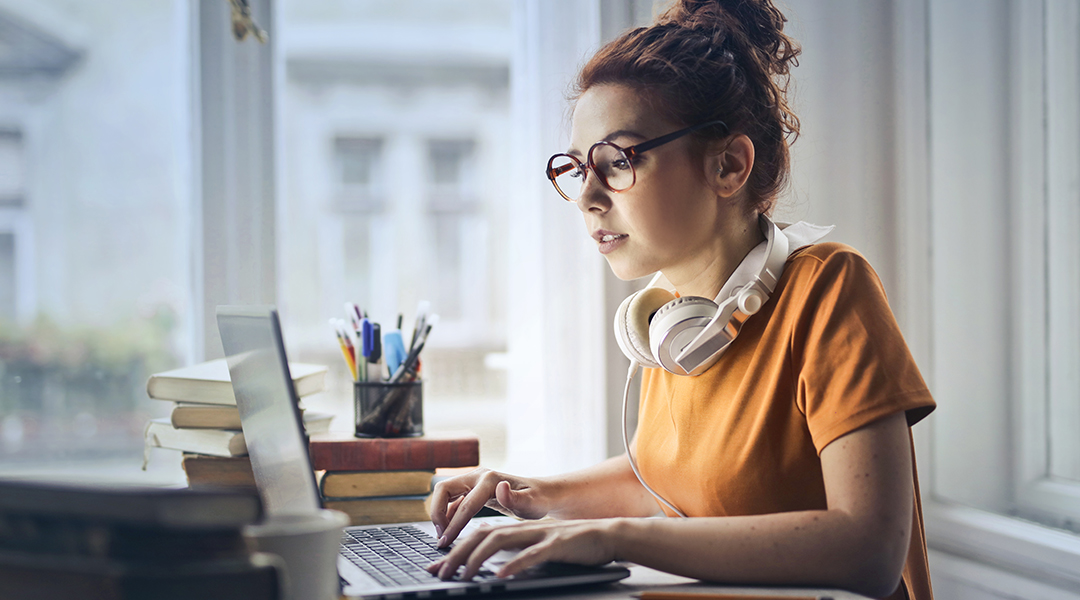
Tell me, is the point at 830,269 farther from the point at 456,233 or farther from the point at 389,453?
the point at 456,233

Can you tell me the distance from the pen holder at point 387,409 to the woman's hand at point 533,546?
468mm

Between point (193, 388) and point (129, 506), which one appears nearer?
point (129, 506)

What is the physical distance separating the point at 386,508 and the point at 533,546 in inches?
18.9

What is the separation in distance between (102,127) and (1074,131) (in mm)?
2053

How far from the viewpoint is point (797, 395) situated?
0.82 m

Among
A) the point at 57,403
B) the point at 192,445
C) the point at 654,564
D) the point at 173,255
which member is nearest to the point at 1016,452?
the point at 654,564

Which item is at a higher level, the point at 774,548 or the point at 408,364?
the point at 408,364

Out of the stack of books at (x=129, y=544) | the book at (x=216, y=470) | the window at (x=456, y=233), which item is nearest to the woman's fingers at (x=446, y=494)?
the book at (x=216, y=470)

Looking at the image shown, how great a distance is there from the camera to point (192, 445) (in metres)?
1.06

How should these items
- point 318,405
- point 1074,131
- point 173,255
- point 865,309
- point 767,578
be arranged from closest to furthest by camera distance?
1. point 767,578
2. point 865,309
3. point 1074,131
4. point 173,255
5. point 318,405

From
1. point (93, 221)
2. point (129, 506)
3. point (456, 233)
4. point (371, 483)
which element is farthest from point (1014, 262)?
point (456, 233)

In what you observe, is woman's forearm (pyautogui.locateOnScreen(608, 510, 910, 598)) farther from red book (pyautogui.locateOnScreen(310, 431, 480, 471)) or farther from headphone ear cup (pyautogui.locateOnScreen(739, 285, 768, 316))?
red book (pyautogui.locateOnScreen(310, 431, 480, 471))

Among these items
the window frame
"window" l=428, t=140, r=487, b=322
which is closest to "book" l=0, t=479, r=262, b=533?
the window frame

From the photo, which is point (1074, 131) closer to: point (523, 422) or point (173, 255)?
point (523, 422)
